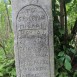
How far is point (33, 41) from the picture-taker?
313cm

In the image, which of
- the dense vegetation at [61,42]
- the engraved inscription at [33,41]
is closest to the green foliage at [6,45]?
the dense vegetation at [61,42]

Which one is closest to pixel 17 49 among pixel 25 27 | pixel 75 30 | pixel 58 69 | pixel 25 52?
pixel 25 52

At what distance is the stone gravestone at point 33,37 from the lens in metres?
3.03

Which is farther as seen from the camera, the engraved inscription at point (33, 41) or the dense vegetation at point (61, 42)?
the dense vegetation at point (61, 42)

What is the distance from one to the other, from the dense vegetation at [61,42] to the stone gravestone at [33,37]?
1.25 ft

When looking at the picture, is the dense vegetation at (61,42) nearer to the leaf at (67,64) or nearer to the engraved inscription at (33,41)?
the leaf at (67,64)

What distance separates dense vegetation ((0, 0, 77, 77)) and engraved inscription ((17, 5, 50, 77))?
0.39m

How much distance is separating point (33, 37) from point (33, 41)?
2.0 inches

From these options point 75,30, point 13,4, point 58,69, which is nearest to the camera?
point 13,4

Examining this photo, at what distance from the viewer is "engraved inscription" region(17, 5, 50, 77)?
3055 mm

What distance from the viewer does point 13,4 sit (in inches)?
119

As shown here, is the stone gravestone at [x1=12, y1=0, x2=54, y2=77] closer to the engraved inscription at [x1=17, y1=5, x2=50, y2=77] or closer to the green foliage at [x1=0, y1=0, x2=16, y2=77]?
the engraved inscription at [x1=17, y1=5, x2=50, y2=77]

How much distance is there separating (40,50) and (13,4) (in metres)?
0.66

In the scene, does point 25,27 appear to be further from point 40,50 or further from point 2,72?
point 2,72
